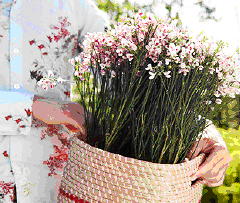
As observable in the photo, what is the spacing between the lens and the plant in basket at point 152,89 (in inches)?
38.0

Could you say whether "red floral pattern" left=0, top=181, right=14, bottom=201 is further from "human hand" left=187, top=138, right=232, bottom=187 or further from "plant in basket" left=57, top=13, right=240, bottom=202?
"human hand" left=187, top=138, right=232, bottom=187

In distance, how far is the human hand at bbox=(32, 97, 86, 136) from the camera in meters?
1.17

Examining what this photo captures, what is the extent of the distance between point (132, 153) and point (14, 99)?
446 millimetres

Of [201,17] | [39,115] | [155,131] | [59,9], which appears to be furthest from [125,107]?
[201,17]

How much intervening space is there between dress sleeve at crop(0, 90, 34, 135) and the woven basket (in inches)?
10.4

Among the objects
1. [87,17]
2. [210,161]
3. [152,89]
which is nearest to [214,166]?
[210,161]

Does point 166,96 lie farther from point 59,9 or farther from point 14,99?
point 59,9

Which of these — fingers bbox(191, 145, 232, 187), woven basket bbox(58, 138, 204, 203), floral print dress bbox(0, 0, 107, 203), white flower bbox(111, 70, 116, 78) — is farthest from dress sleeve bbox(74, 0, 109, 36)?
fingers bbox(191, 145, 232, 187)

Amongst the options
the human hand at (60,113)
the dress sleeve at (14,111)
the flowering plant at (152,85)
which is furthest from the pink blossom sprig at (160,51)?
the dress sleeve at (14,111)

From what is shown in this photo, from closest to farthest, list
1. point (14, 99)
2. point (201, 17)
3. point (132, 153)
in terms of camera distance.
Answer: point (132, 153)
point (14, 99)
point (201, 17)

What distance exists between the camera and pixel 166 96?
1000mm

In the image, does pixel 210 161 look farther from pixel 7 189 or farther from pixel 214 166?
pixel 7 189

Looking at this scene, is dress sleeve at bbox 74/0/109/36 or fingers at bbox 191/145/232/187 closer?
fingers at bbox 191/145/232/187

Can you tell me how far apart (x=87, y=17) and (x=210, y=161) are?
29.4 inches
